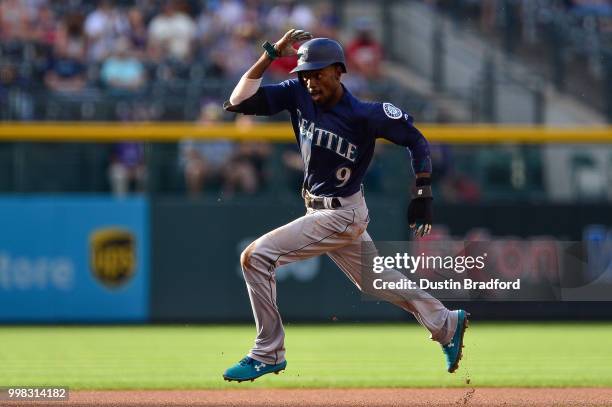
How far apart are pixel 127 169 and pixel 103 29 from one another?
266cm

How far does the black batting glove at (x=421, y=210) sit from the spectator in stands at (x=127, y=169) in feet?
24.1

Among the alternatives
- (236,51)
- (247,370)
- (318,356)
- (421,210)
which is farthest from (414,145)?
(236,51)

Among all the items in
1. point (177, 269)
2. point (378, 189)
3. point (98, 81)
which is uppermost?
point (98, 81)

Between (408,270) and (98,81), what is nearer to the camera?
(408,270)

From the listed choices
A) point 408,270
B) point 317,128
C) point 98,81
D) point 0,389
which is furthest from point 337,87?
point 98,81

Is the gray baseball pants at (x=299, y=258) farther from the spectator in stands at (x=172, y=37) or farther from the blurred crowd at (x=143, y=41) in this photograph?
the spectator in stands at (x=172, y=37)

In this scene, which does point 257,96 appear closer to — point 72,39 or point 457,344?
point 457,344

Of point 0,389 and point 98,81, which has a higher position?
point 98,81

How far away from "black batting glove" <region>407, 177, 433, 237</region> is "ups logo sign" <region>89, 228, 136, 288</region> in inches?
292

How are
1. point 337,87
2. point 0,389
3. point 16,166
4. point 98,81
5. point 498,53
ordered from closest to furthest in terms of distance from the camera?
point 337,87 → point 0,389 → point 16,166 → point 98,81 → point 498,53

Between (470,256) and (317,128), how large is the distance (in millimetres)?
1229

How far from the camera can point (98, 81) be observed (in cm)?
1545

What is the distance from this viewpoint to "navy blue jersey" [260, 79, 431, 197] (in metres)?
7.50

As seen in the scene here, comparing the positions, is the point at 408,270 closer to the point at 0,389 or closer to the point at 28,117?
the point at 0,389
